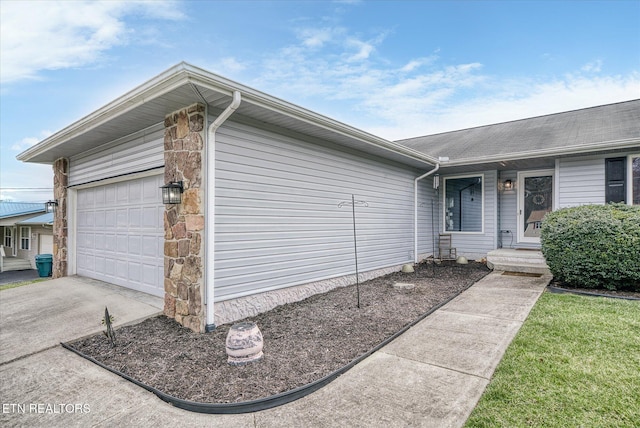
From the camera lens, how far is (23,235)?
16906 mm

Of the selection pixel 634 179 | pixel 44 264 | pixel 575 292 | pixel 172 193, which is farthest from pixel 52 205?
pixel 634 179

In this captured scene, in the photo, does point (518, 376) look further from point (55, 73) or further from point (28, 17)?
point (55, 73)

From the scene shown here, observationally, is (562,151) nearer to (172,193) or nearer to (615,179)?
(615,179)

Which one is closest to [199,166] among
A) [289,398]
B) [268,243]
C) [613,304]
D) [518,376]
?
[268,243]

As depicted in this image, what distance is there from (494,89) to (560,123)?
3.26 m

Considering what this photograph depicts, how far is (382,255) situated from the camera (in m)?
7.52

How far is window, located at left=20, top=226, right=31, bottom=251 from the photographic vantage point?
16453 mm

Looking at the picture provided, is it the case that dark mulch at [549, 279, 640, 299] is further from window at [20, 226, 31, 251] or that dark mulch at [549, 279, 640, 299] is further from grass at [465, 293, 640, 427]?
window at [20, 226, 31, 251]

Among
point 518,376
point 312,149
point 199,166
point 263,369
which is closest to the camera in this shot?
point 518,376

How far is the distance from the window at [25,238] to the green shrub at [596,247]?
2143cm

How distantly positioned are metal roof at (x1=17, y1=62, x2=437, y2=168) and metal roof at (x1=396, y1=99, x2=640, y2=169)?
2.93 meters

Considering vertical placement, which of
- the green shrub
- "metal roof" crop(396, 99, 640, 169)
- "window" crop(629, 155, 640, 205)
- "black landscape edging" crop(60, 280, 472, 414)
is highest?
"metal roof" crop(396, 99, 640, 169)

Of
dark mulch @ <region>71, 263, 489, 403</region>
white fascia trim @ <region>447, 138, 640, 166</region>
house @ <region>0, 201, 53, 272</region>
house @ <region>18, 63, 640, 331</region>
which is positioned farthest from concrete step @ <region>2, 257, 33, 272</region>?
white fascia trim @ <region>447, 138, 640, 166</region>

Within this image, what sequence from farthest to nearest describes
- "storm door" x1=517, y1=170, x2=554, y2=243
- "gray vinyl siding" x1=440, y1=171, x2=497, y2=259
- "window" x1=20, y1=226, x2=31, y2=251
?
"window" x1=20, y1=226, x2=31, y2=251, "gray vinyl siding" x1=440, y1=171, x2=497, y2=259, "storm door" x1=517, y1=170, x2=554, y2=243
